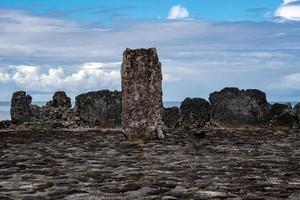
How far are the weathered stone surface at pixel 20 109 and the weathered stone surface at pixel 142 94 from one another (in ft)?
43.5

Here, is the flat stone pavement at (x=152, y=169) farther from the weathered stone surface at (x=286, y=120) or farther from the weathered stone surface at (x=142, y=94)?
the weathered stone surface at (x=286, y=120)

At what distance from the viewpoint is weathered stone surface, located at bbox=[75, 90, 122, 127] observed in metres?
30.7

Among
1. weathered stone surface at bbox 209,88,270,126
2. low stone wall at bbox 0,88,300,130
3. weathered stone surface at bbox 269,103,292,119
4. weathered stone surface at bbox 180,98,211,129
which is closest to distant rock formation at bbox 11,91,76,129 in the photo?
low stone wall at bbox 0,88,300,130

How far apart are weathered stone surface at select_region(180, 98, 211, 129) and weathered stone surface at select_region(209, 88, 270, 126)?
3.79 feet

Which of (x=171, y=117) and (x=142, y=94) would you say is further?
(x=171, y=117)

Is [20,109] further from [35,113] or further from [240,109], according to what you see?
[240,109]

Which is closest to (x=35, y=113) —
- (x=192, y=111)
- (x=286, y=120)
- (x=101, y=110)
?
(x=101, y=110)

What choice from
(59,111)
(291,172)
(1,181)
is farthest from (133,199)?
(59,111)

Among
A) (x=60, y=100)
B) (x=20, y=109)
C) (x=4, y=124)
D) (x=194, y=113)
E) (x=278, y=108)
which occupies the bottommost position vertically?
(x=4, y=124)

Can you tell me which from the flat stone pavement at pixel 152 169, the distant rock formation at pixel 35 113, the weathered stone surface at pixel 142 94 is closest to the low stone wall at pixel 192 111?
the distant rock formation at pixel 35 113

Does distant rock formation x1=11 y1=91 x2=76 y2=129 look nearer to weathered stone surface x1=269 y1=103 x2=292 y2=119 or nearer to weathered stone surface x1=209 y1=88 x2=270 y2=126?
weathered stone surface x1=209 y1=88 x2=270 y2=126

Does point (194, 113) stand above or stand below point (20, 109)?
below

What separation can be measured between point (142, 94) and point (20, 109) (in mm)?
14024

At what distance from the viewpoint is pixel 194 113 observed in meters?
29.4
